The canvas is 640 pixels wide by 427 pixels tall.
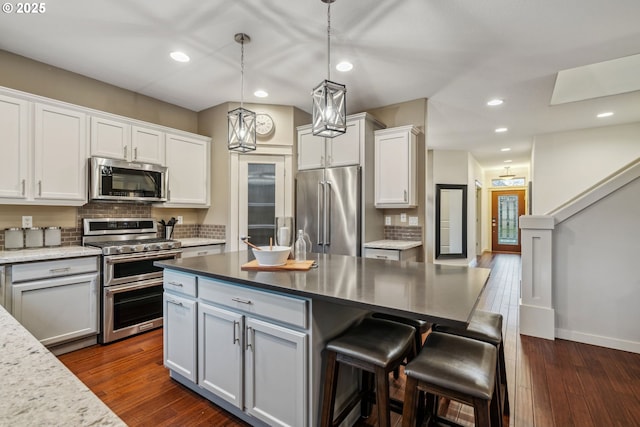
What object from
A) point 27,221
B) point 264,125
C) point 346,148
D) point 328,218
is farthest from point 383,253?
point 27,221

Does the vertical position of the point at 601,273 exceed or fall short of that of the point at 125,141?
it falls short

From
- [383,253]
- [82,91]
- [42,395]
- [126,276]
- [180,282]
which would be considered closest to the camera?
[42,395]

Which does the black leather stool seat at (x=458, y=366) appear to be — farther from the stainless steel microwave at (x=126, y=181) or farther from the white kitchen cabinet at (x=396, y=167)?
the stainless steel microwave at (x=126, y=181)

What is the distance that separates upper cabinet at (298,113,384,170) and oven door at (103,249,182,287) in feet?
6.57

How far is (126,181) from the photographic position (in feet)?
11.0

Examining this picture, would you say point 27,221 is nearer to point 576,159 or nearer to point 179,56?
point 179,56

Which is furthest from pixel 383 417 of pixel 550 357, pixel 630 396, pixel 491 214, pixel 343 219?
pixel 491 214

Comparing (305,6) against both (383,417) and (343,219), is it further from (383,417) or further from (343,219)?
(383,417)

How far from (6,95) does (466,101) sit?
4.80m

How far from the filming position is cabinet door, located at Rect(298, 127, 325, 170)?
392cm

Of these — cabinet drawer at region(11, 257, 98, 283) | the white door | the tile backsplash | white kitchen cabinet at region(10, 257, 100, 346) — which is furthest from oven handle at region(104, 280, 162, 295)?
the white door

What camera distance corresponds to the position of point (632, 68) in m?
3.52

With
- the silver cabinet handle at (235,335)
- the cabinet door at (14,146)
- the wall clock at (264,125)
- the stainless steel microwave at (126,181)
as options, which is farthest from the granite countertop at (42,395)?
the wall clock at (264,125)

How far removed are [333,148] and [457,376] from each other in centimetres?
302
